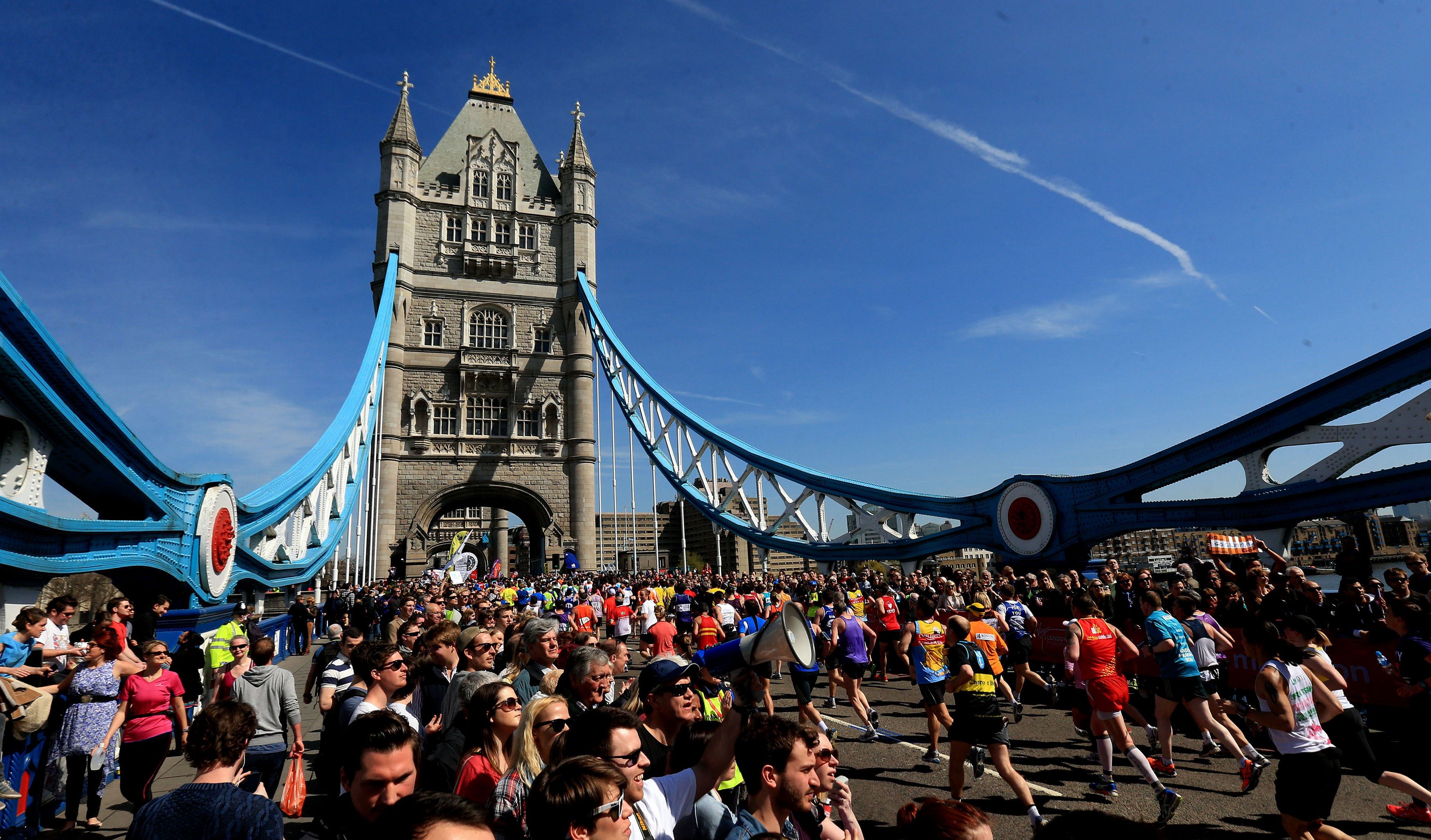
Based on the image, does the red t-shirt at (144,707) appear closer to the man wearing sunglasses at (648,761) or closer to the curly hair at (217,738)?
the curly hair at (217,738)

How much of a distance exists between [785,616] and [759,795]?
0.69 metres

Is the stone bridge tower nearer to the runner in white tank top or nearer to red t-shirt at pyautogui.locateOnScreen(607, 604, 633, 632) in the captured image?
red t-shirt at pyautogui.locateOnScreen(607, 604, 633, 632)

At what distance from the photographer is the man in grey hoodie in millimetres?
4984

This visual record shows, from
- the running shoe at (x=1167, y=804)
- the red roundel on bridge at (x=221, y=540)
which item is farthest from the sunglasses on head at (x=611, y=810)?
the red roundel on bridge at (x=221, y=540)

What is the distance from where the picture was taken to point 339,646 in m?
7.11

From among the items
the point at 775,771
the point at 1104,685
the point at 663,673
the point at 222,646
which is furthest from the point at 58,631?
the point at 1104,685

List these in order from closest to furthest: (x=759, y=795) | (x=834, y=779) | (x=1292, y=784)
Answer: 1. (x=759, y=795)
2. (x=834, y=779)
3. (x=1292, y=784)

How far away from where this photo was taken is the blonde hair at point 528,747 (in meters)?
3.04

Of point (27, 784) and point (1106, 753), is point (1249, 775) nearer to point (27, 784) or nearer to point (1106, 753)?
point (1106, 753)

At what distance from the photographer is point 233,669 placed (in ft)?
19.5

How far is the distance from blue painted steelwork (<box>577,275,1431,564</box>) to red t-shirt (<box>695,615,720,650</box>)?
10.2 m

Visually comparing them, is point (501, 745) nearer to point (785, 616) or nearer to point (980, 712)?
point (785, 616)

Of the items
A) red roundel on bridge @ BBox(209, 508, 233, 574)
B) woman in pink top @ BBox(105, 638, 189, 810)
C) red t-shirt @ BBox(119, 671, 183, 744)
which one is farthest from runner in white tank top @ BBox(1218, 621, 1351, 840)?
red roundel on bridge @ BBox(209, 508, 233, 574)

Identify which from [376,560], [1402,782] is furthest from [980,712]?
[376,560]
